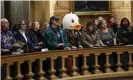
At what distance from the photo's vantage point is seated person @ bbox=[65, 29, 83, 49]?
782 cm

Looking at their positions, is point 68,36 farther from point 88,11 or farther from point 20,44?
point 88,11

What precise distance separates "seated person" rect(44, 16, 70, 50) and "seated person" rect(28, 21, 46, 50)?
0.18m

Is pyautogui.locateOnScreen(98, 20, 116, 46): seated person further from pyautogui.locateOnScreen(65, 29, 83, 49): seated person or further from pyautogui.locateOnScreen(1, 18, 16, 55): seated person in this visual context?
pyautogui.locateOnScreen(1, 18, 16, 55): seated person

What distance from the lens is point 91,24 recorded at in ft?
26.5

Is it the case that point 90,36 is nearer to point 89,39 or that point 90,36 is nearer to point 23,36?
point 89,39

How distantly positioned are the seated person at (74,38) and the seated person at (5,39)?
1421 millimetres

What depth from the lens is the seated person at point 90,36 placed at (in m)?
7.95

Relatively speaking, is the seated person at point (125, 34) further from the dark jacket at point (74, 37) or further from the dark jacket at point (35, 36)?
the dark jacket at point (35, 36)

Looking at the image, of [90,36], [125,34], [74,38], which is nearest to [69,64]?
[74,38]

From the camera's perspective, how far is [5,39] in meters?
6.66

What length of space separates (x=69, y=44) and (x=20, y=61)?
1.53 meters

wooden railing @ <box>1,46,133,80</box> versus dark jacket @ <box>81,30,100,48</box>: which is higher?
dark jacket @ <box>81,30,100,48</box>

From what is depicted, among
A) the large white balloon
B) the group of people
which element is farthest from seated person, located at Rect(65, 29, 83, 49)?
the large white balloon

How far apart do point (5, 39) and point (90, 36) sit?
84.7 inches
